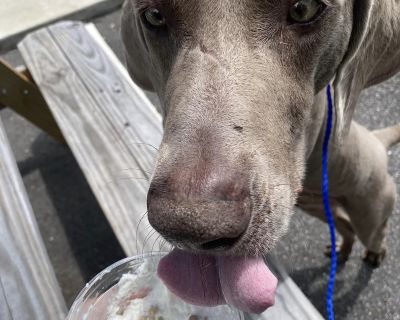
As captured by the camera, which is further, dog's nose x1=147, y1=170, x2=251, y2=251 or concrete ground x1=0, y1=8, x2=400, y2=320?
concrete ground x1=0, y1=8, x2=400, y2=320

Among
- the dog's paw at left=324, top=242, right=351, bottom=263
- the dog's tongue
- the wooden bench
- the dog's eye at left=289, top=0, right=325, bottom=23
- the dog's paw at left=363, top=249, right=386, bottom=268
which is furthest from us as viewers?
the dog's paw at left=324, top=242, right=351, bottom=263

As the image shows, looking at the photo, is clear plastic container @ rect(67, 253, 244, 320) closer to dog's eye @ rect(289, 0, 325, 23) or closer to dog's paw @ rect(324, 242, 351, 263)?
dog's eye @ rect(289, 0, 325, 23)

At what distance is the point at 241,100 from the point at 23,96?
1992mm

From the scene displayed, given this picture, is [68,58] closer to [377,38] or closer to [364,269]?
[377,38]

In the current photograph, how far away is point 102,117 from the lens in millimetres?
2012

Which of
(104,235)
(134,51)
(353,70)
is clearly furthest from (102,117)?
(353,70)

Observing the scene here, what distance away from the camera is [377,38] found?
1.43m

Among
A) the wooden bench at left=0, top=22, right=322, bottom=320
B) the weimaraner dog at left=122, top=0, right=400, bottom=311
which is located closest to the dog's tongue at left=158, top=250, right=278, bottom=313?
the weimaraner dog at left=122, top=0, right=400, bottom=311

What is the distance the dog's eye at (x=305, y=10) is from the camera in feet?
3.80

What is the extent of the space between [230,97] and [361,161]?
86 centimetres

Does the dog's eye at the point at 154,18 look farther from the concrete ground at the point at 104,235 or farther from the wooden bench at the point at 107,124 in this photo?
the concrete ground at the point at 104,235

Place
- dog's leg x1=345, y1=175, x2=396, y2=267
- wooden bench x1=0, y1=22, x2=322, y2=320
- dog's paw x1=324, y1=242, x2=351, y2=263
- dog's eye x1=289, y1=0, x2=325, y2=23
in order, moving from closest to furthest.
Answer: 1. dog's eye x1=289, y1=0, x2=325, y2=23
2. wooden bench x1=0, y1=22, x2=322, y2=320
3. dog's leg x1=345, y1=175, x2=396, y2=267
4. dog's paw x1=324, y1=242, x2=351, y2=263

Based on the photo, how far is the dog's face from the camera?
37.1 inches

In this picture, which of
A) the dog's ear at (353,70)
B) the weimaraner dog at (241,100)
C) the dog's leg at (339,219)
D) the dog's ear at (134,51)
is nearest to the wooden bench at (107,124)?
the dog's ear at (134,51)
